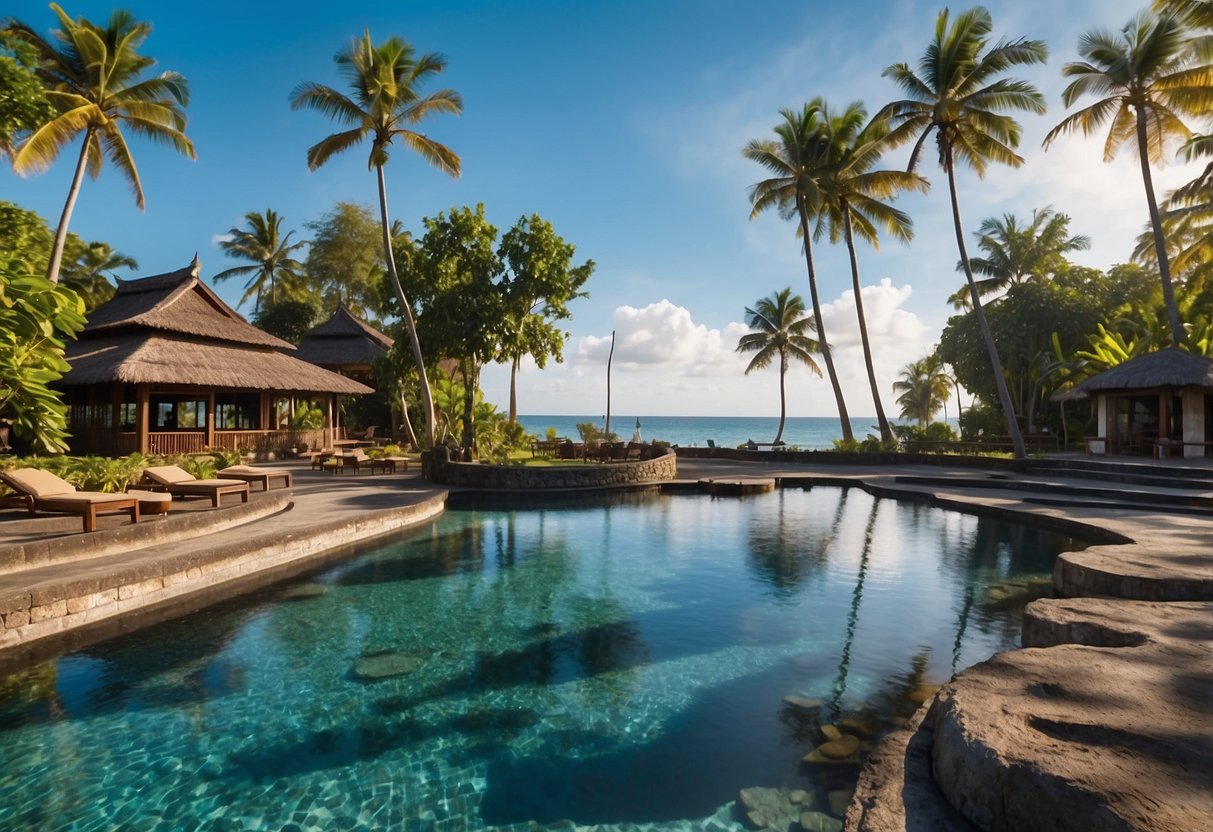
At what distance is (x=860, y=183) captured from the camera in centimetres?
2378

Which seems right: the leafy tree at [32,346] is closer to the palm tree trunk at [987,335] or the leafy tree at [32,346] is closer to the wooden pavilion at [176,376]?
the wooden pavilion at [176,376]

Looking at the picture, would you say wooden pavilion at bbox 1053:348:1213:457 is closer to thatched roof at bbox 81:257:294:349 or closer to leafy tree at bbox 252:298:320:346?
thatched roof at bbox 81:257:294:349

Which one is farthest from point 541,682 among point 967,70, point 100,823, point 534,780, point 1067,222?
point 1067,222

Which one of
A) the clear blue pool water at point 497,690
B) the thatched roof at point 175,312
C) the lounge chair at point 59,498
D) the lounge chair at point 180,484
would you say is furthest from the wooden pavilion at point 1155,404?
the thatched roof at point 175,312

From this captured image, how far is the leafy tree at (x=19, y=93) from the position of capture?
9641 millimetres

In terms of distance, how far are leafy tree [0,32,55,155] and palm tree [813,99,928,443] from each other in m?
22.5

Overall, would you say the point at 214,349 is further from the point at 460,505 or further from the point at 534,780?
the point at 534,780

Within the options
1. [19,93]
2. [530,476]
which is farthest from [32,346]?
[530,476]

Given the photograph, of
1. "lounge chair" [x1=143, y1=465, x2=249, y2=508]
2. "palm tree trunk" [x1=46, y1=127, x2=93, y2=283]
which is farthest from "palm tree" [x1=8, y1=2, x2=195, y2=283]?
"lounge chair" [x1=143, y1=465, x2=249, y2=508]

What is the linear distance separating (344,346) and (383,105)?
13.9 m

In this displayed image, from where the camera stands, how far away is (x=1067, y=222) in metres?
32.3

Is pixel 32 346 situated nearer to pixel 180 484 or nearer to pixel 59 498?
pixel 59 498

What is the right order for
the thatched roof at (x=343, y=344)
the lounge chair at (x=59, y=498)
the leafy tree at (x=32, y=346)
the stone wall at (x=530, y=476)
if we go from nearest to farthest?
the leafy tree at (x=32, y=346)
the lounge chair at (x=59, y=498)
the stone wall at (x=530, y=476)
the thatched roof at (x=343, y=344)

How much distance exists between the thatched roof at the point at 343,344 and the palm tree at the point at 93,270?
10.0m
